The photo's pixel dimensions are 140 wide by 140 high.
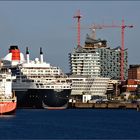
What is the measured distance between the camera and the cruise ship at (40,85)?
125m

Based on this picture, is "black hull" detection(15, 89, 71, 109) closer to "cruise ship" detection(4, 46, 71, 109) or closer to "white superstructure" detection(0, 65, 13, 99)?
"cruise ship" detection(4, 46, 71, 109)

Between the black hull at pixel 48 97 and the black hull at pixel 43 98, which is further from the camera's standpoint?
the black hull at pixel 43 98

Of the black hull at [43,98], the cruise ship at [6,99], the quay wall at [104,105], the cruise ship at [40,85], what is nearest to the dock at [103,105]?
the quay wall at [104,105]

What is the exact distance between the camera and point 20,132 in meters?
71.0

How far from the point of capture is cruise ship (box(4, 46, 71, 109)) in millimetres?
125125

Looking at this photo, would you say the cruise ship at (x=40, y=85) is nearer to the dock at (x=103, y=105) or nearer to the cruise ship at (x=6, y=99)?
the dock at (x=103, y=105)

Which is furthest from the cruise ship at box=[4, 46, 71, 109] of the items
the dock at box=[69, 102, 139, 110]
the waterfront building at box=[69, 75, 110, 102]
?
the waterfront building at box=[69, 75, 110, 102]

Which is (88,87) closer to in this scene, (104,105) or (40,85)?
(104,105)

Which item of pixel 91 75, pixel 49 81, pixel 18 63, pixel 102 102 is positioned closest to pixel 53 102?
pixel 49 81

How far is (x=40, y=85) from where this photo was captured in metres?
127

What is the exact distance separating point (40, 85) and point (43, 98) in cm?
250

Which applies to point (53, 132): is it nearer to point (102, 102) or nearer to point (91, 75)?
point (102, 102)

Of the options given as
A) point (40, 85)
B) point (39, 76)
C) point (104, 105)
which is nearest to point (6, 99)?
point (40, 85)

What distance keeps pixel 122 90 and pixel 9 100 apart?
8705 centimetres
